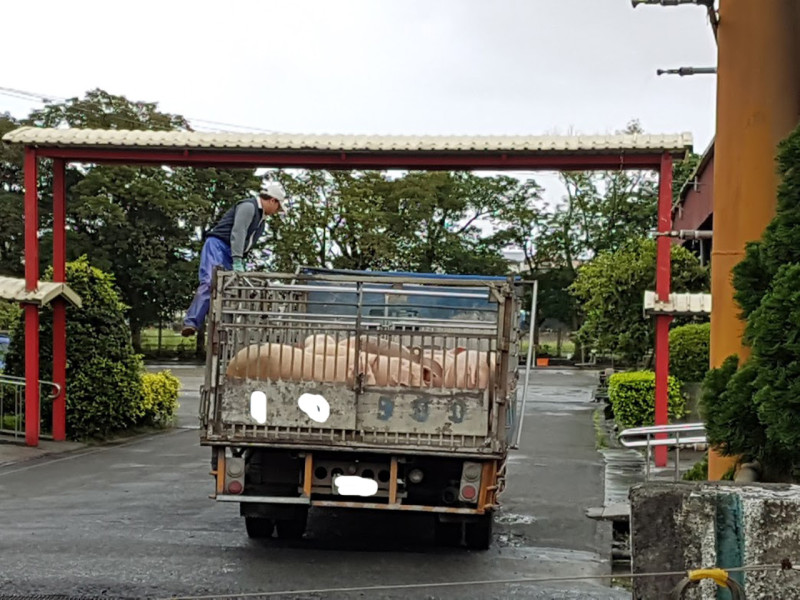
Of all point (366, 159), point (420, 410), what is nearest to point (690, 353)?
point (366, 159)

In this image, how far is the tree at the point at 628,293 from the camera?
66.9ft

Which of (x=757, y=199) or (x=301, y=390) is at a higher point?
(x=757, y=199)

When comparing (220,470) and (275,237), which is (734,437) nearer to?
(220,470)

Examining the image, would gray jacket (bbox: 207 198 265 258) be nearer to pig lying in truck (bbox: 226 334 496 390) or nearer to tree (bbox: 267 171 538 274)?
pig lying in truck (bbox: 226 334 496 390)

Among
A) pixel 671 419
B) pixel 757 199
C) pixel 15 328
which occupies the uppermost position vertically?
pixel 757 199

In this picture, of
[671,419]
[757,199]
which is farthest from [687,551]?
[671,419]

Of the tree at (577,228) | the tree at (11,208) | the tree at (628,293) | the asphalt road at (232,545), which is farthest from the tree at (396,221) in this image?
the asphalt road at (232,545)

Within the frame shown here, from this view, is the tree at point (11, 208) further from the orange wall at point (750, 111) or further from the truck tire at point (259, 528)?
the orange wall at point (750, 111)

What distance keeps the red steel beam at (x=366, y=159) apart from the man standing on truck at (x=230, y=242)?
184 inches

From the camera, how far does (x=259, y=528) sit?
8.65m

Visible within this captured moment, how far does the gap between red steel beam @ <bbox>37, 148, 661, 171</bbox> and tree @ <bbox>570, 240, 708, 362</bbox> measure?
6.91m

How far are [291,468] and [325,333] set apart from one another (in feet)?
3.55

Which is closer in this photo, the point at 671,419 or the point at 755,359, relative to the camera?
the point at 755,359

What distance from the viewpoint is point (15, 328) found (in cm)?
1662
